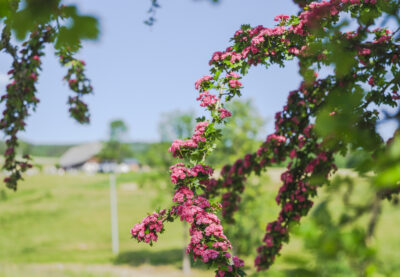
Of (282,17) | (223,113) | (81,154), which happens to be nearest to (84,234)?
(223,113)

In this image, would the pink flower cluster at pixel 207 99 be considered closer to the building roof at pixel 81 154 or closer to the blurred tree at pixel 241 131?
the blurred tree at pixel 241 131

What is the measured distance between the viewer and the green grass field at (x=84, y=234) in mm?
21453

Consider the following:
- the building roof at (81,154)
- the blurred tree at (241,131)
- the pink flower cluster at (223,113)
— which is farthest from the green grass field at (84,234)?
the building roof at (81,154)

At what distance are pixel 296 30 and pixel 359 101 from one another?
2.94 metres

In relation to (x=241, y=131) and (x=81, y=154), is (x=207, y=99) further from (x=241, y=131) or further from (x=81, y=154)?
(x=81, y=154)

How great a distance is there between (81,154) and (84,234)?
64.0 m

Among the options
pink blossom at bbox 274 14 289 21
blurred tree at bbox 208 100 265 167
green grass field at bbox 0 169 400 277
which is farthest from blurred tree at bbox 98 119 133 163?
pink blossom at bbox 274 14 289 21

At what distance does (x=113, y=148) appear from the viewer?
149 feet

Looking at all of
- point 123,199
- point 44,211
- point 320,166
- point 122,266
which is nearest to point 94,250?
point 122,266

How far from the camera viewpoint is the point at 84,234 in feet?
102

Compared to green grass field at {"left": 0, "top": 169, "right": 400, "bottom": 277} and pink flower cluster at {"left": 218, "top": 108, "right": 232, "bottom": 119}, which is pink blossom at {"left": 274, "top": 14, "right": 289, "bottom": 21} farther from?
green grass field at {"left": 0, "top": 169, "right": 400, "bottom": 277}

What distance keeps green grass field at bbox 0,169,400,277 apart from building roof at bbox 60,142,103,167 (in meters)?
39.6

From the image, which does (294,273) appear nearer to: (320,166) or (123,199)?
(320,166)

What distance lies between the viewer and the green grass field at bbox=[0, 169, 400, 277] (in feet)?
70.4
